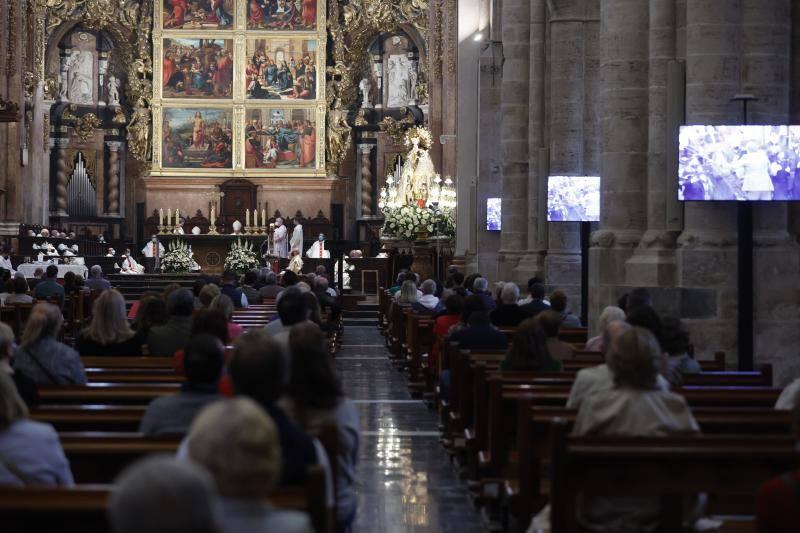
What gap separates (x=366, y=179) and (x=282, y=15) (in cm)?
Result: 562

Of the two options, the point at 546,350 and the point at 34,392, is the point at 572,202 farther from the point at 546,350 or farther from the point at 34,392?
the point at 34,392

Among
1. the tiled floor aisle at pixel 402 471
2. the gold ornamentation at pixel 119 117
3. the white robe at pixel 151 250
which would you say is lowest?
the tiled floor aisle at pixel 402 471

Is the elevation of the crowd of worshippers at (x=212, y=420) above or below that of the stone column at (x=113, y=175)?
below

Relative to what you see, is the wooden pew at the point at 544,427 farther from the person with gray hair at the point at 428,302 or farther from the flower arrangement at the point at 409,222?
the flower arrangement at the point at 409,222

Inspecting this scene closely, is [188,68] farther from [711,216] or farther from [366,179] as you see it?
[711,216]

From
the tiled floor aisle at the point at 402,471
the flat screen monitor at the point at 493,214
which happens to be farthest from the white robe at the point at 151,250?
the tiled floor aisle at the point at 402,471

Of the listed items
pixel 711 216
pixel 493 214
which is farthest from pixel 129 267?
pixel 711 216

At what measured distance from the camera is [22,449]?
4.95 metres

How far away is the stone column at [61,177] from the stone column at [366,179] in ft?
29.5

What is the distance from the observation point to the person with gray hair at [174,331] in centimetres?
1059

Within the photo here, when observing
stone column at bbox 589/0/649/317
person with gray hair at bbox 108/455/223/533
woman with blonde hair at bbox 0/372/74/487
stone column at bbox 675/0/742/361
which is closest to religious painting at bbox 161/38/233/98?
stone column at bbox 589/0/649/317

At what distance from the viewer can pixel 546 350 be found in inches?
367

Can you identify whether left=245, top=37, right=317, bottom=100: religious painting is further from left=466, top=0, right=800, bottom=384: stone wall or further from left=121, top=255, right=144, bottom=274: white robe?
left=466, top=0, right=800, bottom=384: stone wall

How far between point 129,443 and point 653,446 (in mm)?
2222
